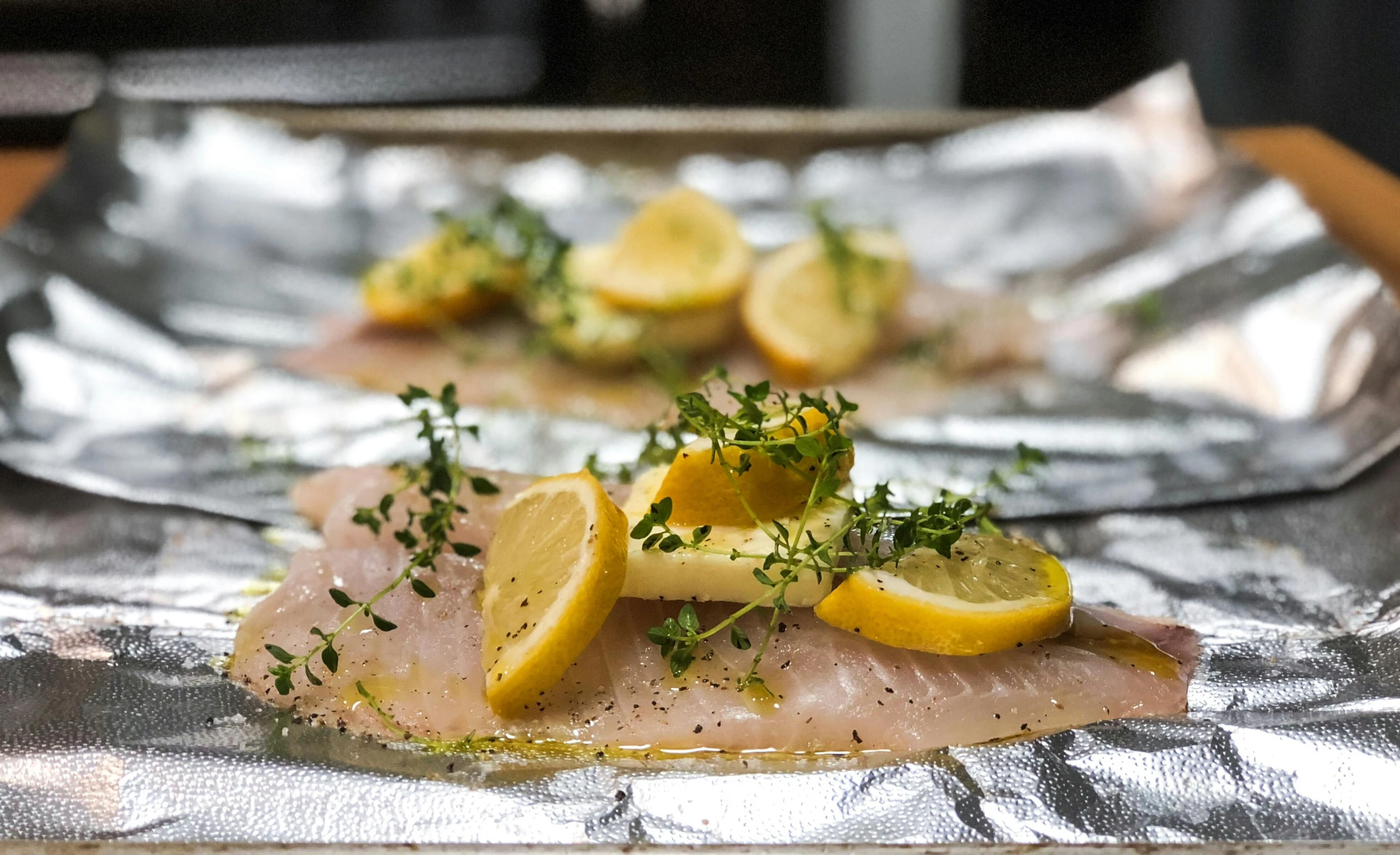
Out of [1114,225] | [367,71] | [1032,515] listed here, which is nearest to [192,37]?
[367,71]

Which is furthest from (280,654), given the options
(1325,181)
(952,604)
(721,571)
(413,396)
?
(1325,181)

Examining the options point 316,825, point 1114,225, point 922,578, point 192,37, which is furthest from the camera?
point 192,37

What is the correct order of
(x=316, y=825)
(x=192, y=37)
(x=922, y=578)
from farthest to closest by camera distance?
1. (x=192, y=37)
2. (x=922, y=578)
3. (x=316, y=825)

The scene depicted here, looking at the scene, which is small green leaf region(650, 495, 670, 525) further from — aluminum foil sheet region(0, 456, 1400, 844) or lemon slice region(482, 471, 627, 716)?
aluminum foil sheet region(0, 456, 1400, 844)

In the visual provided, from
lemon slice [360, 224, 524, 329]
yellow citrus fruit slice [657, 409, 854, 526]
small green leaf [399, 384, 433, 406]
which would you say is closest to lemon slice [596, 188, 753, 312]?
lemon slice [360, 224, 524, 329]

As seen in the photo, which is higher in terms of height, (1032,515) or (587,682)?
(587,682)

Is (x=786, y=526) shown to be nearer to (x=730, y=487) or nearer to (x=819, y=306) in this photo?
(x=730, y=487)

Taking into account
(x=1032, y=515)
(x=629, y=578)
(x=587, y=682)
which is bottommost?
(x=1032, y=515)

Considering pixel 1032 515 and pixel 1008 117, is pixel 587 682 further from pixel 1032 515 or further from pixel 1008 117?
pixel 1008 117
